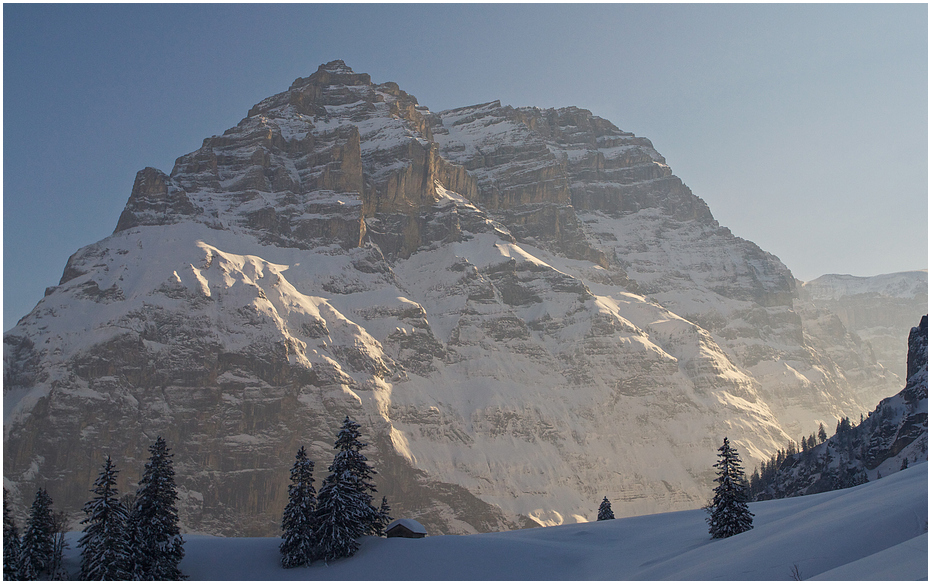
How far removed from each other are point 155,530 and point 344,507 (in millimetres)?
10639

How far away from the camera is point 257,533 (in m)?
153

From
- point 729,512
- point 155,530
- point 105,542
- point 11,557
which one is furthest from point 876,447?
point 11,557

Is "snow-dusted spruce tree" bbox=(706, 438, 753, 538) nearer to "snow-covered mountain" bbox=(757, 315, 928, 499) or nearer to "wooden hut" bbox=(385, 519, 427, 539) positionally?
"wooden hut" bbox=(385, 519, 427, 539)

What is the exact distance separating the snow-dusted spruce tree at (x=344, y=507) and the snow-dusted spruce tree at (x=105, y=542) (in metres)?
10.8

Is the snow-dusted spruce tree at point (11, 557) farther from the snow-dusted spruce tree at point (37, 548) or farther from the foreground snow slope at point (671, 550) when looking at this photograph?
the foreground snow slope at point (671, 550)

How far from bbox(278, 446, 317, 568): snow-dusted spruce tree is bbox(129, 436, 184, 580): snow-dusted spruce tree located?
6.00 m

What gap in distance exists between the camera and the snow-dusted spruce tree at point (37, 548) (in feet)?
144

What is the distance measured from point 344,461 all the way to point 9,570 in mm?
18510

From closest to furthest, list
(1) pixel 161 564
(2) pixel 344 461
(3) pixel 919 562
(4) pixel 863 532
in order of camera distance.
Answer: (3) pixel 919 562 < (4) pixel 863 532 < (1) pixel 161 564 < (2) pixel 344 461

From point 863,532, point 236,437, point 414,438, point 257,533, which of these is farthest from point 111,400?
point 863,532

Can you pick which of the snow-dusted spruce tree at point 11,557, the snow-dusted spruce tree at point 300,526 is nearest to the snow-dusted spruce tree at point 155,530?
the snow-dusted spruce tree at point 11,557

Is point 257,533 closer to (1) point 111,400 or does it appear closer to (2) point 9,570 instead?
(1) point 111,400

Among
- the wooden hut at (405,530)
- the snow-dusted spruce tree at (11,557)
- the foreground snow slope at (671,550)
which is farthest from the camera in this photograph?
the wooden hut at (405,530)

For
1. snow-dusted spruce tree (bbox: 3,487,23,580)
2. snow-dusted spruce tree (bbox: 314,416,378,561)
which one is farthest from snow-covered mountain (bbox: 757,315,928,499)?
snow-dusted spruce tree (bbox: 3,487,23,580)
